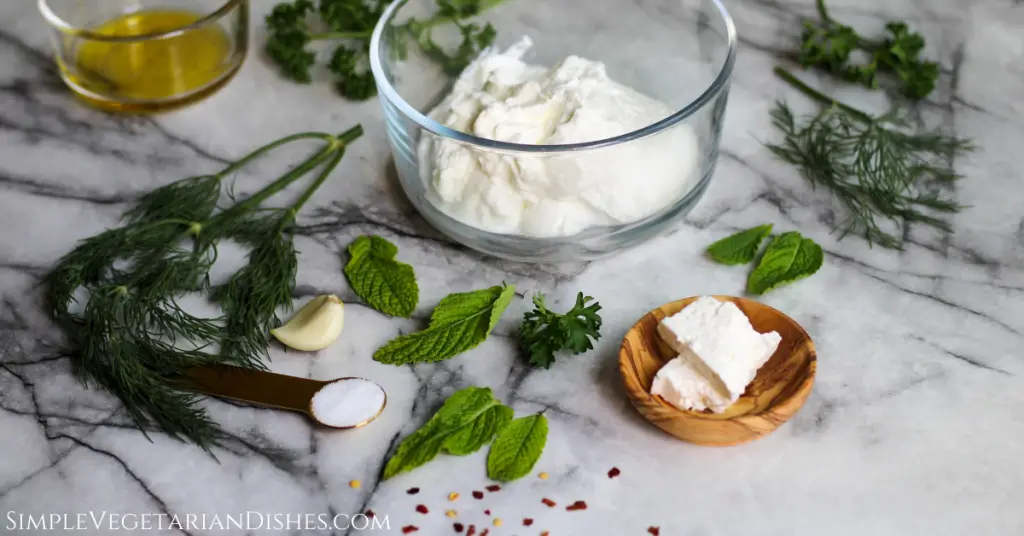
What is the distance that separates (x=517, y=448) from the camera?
129cm

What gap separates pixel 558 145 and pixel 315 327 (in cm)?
43

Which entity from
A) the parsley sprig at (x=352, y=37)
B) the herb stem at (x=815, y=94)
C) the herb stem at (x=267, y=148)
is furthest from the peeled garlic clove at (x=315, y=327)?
the herb stem at (x=815, y=94)

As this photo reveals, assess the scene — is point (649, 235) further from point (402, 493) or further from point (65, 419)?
point (65, 419)

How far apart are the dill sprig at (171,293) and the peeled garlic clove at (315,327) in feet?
0.13

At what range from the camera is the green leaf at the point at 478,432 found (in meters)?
1.29

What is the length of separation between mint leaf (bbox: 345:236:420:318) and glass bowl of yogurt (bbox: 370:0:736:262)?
0.09 metres

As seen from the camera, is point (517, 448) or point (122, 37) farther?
point (122, 37)

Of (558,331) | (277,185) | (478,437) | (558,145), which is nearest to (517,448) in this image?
(478,437)

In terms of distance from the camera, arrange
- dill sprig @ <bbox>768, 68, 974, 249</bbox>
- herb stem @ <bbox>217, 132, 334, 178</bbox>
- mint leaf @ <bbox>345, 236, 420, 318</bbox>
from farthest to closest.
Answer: herb stem @ <bbox>217, 132, 334, 178</bbox>
dill sprig @ <bbox>768, 68, 974, 249</bbox>
mint leaf @ <bbox>345, 236, 420, 318</bbox>


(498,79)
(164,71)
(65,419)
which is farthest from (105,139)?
(498,79)

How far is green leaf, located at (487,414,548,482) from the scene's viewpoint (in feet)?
4.18

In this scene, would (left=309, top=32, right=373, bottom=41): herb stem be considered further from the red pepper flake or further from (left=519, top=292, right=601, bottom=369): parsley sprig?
the red pepper flake

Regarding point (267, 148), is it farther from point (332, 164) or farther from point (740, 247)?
point (740, 247)

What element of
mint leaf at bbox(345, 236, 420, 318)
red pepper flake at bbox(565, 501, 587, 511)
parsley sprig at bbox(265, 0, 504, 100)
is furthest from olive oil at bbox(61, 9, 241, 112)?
red pepper flake at bbox(565, 501, 587, 511)
